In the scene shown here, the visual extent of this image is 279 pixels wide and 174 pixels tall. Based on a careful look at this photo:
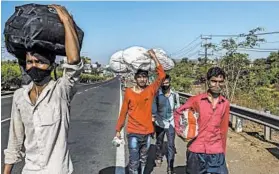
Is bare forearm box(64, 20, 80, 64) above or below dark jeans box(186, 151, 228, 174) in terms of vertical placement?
above

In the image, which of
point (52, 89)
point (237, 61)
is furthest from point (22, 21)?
point (237, 61)

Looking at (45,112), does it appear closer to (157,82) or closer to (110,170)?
(157,82)

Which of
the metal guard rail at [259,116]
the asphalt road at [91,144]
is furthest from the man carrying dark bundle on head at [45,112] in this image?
the metal guard rail at [259,116]

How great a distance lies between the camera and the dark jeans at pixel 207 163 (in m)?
4.31

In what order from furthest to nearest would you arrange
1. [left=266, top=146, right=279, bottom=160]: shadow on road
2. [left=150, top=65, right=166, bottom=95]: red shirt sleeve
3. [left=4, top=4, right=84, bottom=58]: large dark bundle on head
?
[left=266, top=146, right=279, bottom=160]: shadow on road
[left=150, top=65, right=166, bottom=95]: red shirt sleeve
[left=4, top=4, right=84, bottom=58]: large dark bundle on head

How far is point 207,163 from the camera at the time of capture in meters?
4.31

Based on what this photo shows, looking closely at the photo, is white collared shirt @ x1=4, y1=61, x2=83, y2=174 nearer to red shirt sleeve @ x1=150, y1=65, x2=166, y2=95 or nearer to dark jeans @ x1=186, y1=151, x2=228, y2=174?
dark jeans @ x1=186, y1=151, x2=228, y2=174

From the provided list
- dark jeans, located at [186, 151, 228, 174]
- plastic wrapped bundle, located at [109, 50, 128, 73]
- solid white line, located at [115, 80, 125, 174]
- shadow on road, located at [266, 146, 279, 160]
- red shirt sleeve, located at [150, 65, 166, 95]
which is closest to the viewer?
dark jeans, located at [186, 151, 228, 174]

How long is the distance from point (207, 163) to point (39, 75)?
91.0 inches

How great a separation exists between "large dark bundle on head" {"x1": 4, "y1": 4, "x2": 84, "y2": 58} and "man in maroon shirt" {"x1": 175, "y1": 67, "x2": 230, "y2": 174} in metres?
2.13

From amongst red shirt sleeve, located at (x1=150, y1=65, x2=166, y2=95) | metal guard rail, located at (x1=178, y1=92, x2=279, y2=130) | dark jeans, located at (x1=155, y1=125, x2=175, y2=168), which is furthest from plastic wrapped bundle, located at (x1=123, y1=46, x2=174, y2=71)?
metal guard rail, located at (x1=178, y1=92, x2=279, y2=130)

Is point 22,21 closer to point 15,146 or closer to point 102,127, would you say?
point 15,146

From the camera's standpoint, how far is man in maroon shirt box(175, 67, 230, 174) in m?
4.32

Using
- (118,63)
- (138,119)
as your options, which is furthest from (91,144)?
(138,119)
